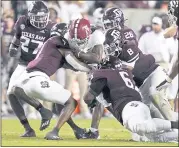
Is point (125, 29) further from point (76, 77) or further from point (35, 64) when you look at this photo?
point (76, 77)

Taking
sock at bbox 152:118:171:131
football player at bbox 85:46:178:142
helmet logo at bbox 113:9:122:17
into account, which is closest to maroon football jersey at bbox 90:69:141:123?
football player at bbox 85:46:178:142

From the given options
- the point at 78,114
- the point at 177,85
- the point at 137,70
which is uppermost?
the point at 137,70

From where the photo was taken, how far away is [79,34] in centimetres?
980

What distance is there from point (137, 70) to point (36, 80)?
128 cm

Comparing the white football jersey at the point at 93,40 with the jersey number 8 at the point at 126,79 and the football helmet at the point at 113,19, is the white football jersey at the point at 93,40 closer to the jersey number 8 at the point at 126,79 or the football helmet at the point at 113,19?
the football helmet at the point at 113,19

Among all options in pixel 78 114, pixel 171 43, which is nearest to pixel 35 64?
pixel 171 43

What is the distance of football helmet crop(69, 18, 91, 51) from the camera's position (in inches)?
386

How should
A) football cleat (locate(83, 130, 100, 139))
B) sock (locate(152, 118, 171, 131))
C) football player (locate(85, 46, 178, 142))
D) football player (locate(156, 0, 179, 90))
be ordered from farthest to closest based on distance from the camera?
football cleat (locate(83, 130, 100, 139)) < football player (locate(156, 0, 179, 90)) < football player (locate(85, 46, 178, 142)) < sock (locate(152, 118, 171, 131))

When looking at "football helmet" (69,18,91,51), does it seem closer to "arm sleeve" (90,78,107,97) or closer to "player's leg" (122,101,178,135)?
"arm sleeve" (90,78,107,97)

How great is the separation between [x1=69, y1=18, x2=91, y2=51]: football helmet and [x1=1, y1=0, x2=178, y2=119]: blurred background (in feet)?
11.8

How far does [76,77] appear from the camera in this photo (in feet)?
50.5

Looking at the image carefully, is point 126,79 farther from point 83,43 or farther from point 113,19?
point 113,19

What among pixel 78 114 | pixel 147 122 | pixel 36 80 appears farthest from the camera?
pixel 78 114

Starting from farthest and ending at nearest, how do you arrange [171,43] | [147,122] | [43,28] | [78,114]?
[78,114]
[171,43]
[43,28]
[147,122]
